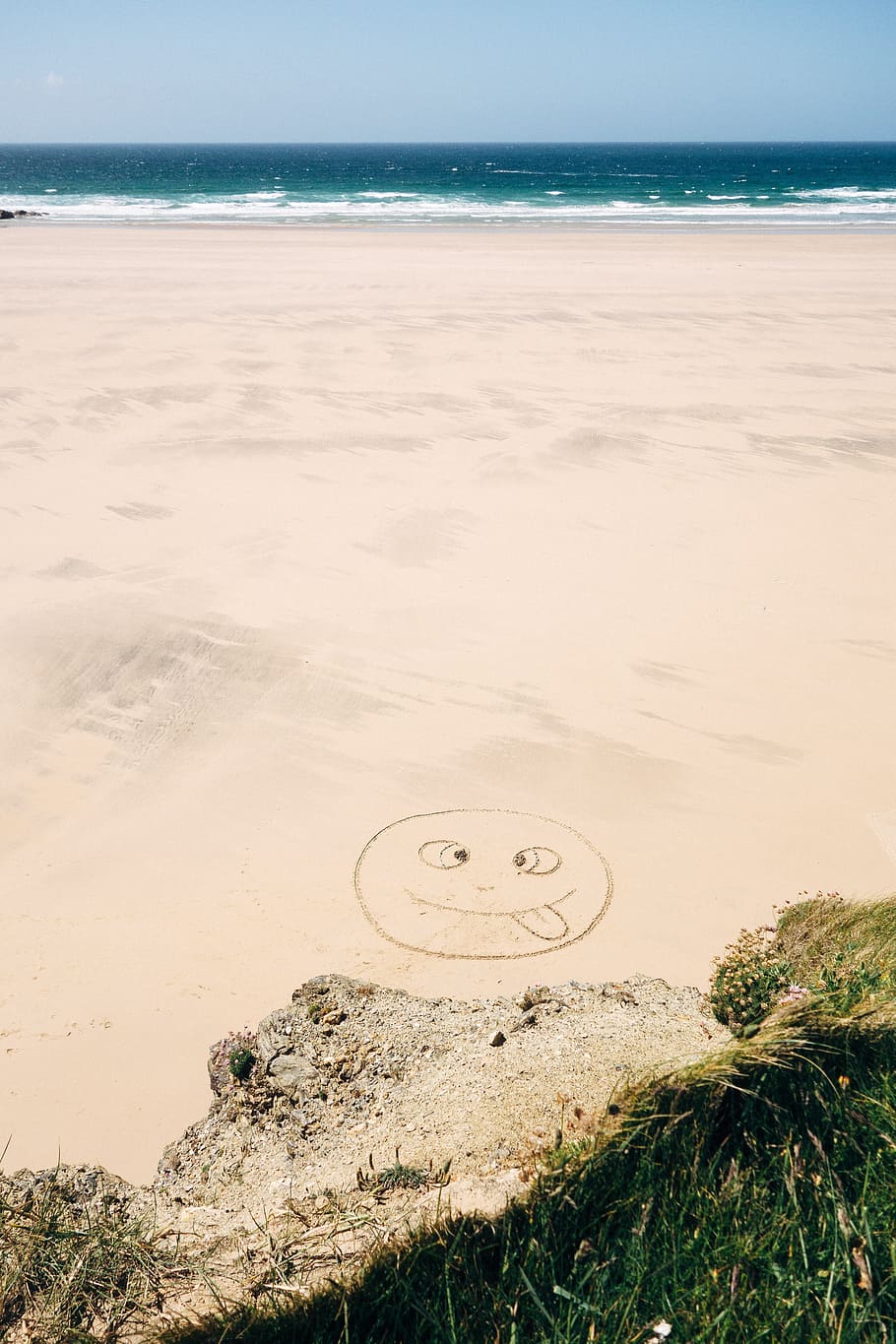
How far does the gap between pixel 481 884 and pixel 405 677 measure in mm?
2680

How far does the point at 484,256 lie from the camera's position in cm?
2903

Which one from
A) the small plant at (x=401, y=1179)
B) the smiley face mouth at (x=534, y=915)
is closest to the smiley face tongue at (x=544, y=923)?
the smiley face mouth at (x=534, y=915)

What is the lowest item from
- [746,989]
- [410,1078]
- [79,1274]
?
[410,1078]

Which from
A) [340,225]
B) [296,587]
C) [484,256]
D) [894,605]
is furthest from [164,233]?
[894,605]

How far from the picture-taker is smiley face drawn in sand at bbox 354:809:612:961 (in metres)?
5.39

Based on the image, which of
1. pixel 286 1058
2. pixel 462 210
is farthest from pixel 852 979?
pixel 462 210

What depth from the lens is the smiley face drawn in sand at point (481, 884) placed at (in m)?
5.39

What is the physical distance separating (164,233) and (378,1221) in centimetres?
4098

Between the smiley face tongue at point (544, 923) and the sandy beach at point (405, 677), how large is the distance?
3 cm

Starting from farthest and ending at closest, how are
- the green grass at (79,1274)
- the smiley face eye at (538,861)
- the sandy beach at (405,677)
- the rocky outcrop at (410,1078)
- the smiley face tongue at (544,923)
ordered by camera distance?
the smiley face eye at (538,861) → the smiley face tongue at (544,923) → the sandy beach at (405,677) → the rocky outcrop at (410,1078) → the green grass at (79,1274)

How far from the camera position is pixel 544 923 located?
550cm

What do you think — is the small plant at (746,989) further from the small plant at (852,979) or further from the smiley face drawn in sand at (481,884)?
the smiley face drawn in sand at (481,884)

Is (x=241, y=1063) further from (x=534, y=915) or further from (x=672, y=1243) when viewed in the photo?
(x=672, y=1243)

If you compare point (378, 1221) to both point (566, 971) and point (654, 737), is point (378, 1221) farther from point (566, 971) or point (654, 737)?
point (654, 737)
